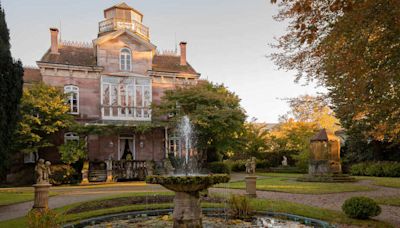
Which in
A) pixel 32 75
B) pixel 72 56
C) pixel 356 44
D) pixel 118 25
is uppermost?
pixel 118 25

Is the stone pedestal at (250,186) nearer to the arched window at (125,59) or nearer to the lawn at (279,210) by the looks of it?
the lawn at (279,210)

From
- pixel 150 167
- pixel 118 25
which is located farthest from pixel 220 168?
pixel 118 25

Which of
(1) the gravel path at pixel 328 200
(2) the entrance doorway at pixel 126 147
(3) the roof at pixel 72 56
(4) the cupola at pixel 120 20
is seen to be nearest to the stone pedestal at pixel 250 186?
(1) the gravel path at pixel 328 200

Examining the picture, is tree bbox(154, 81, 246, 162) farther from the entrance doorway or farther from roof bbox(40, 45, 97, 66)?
roof bbox(40, 45, 97, 66)

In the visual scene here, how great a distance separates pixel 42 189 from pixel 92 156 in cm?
1699

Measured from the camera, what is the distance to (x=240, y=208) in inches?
398

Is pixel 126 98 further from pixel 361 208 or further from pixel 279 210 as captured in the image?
pixel 361 208

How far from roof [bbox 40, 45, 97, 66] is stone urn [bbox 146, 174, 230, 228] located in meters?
22.1

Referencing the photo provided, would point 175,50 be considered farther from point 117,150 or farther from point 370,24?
point 370,24

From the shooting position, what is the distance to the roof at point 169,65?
101 feet

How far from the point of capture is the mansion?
1072 inches

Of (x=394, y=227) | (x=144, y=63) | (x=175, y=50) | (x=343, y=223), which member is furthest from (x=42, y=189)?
(x=175, y=50)

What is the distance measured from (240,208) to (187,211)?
249 cm

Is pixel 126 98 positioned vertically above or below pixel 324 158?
above
